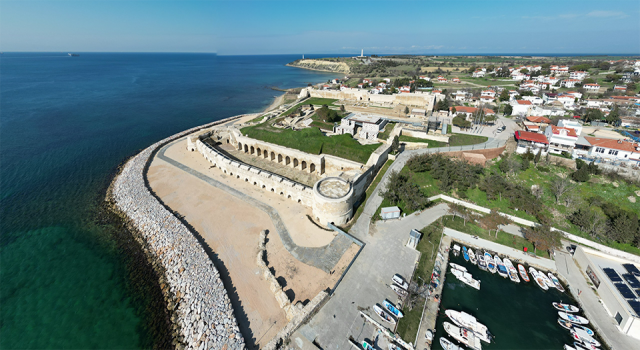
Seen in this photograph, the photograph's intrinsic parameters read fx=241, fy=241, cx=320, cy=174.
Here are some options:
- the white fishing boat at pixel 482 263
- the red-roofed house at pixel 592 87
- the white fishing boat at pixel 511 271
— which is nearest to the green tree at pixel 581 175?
the white fishing boat at pixel 511 271

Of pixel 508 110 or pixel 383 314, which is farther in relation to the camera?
pixel 508 110

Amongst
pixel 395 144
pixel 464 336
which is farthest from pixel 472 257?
pixel 395 144

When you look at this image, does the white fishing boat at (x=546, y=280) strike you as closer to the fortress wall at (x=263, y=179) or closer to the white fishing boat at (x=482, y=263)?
the white fishing boat at (x=482, y=263)

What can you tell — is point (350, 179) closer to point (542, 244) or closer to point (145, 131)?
point (542, 244)

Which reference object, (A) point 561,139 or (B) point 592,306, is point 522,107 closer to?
(A) point 561,139

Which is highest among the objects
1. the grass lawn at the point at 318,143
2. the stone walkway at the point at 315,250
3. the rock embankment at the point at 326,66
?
the rock embankment at the point at 326,66

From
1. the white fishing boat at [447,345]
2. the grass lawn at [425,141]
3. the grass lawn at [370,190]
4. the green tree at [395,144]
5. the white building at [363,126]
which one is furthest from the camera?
the white building at [363,126]
